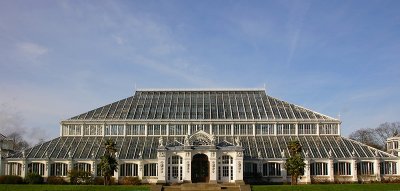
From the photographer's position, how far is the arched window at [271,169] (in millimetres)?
76875

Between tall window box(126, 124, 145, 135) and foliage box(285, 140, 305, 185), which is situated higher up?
tall window box(126, 124, 145, 135)

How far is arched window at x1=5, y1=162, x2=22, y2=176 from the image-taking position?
77.7 m

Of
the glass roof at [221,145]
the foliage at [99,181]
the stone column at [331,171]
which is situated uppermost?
the glass roof at [221,145]

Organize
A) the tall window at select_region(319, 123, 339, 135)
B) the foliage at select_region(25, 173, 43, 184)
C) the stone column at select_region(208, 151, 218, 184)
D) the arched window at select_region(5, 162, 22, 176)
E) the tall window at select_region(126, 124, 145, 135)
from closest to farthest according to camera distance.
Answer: the foliage at select_region(25, 173, 43, 184) < the stone column at select_region(208, 151, 218, 184) < the arched window at select_region(5, 162, 22, 176) < the tall window at select_region(319, 123, 339, 135) < the tall window at select_region(126, 124, 145, 135)

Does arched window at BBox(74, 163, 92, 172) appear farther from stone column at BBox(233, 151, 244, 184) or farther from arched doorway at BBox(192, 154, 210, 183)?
stone column at BBox(233, 151, 244, 184)

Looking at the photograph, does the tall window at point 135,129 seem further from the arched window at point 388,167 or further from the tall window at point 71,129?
the arched window at point 388,167

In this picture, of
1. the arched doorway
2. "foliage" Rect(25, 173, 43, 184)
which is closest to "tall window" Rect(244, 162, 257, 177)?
the arched doorway

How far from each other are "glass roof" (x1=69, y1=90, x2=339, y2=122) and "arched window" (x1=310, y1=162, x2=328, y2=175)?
10540 mm

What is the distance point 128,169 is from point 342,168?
33035mm

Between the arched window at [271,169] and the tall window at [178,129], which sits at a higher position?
the tall window at [178,129]

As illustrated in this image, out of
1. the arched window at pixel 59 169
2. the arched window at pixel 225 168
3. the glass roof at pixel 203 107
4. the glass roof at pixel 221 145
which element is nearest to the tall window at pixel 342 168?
the glass roof at pixel 221 145

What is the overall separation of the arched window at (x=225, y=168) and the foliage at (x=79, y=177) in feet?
63.1

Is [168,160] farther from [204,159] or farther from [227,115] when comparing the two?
[227,115]

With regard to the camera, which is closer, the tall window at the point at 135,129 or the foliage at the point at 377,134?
the tall window at the point at 135,129
